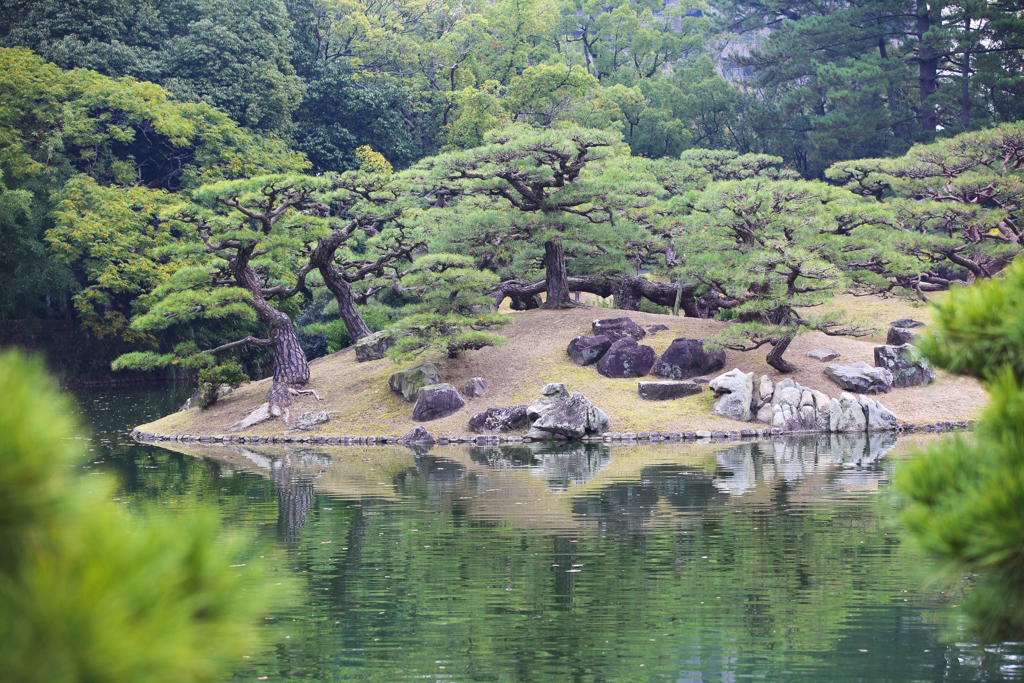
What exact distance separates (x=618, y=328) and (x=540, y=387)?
3199 mm

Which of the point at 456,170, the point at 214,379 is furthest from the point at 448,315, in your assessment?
the point at 214,379

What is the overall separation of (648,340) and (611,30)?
30.8 metres

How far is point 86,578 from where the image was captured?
1790 millimetres

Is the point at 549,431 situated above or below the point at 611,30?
below

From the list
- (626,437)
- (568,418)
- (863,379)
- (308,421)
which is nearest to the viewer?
(626,437)

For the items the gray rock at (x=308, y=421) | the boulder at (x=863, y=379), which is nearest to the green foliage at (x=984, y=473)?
the boulder at (x=863, y=379)

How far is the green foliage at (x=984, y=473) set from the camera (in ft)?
7.93

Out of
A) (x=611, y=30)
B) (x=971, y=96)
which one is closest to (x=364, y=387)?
(x=971, y=96)

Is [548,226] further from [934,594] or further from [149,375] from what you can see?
[149,375]

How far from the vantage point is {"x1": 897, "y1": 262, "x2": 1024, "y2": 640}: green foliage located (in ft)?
7.93

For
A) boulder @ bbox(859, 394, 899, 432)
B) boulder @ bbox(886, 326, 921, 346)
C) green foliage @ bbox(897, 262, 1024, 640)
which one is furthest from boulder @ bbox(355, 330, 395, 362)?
green foliage @ bbox(897, 262, 1024, 640)

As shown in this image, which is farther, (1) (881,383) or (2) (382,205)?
(2) (382,205)

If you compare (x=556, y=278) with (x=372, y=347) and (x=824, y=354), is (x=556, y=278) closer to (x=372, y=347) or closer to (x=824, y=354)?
(x=372, y=347)

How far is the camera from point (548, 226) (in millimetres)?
23531
